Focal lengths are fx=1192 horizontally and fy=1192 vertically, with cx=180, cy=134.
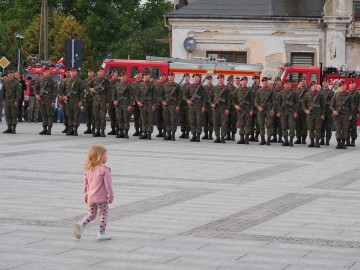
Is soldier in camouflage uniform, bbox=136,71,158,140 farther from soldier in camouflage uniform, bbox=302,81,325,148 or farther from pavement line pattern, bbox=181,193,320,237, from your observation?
pavement line pattern, bbox=181,193,320,237

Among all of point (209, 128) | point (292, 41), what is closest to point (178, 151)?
point (209, 128)

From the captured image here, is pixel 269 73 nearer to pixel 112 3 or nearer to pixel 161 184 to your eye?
pixel 161 184

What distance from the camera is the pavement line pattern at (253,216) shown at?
41.9 ft

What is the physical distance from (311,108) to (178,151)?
4.40 m

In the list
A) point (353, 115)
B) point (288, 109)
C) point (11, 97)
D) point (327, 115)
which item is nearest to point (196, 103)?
point (288, 109)

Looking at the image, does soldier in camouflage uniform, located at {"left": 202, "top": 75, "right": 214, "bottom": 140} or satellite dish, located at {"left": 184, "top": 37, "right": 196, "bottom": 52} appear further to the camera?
satellite dish, located at {"left": 184, "top": 37, "right": 196, "bottom": 52}

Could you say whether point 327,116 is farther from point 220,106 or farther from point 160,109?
point 160,109

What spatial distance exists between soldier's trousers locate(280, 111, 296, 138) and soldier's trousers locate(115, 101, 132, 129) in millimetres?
3887

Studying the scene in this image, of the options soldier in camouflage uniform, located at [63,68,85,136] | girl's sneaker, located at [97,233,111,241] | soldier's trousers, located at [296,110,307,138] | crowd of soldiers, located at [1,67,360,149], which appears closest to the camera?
girl's sneaker, located at [97,233,111,241]

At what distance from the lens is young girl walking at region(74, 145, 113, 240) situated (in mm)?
11719

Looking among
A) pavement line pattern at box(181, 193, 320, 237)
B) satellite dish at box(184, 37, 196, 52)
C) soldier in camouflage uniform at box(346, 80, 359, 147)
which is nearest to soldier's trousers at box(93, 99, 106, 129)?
soldier in camouflage uniform at box(346, 80, 359, 147)

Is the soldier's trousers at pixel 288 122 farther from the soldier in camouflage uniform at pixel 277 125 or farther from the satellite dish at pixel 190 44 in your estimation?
the satellite dish at pixel 190 44

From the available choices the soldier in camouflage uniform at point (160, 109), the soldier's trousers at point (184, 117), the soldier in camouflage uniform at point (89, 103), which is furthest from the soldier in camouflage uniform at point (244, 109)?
the soldier in camouflage uniform at point (89, 103)

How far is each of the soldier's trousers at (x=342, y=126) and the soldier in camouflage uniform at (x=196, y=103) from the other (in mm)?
3412
